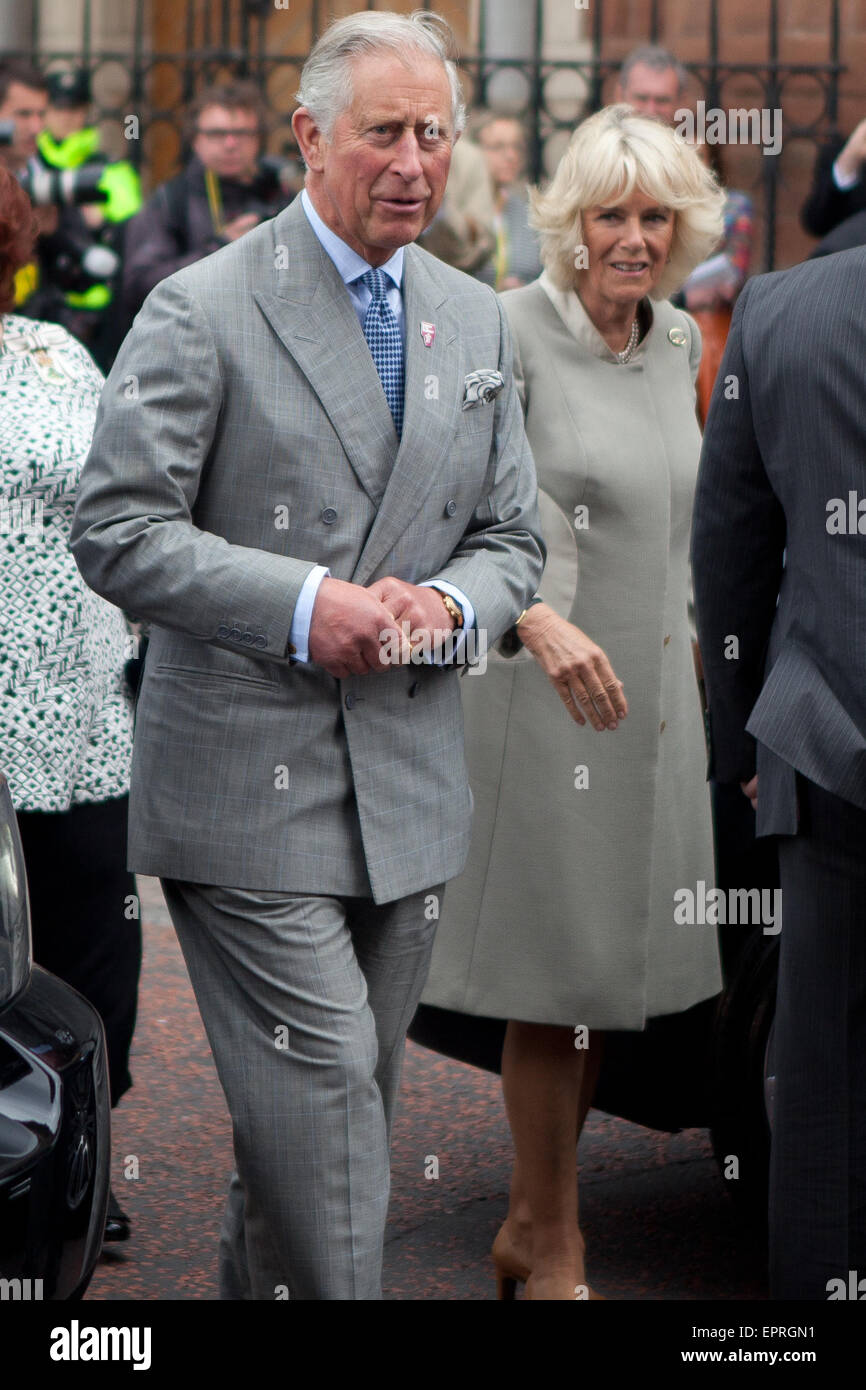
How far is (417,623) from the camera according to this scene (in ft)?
9.46

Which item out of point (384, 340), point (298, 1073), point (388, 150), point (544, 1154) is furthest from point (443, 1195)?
point (388, 150)

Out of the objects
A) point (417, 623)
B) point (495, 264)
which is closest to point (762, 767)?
point (417, 623)

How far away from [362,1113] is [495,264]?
6.80 meters

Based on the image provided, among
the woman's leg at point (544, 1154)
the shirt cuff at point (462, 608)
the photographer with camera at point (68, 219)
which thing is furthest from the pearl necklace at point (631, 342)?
the photographer with camera at point (68, 219)

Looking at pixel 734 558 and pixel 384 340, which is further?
pixel 734 558

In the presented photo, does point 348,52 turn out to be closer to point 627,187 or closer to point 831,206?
point 627,187

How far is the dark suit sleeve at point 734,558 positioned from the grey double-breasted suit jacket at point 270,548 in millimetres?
370

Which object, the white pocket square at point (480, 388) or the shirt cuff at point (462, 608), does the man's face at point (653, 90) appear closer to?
the white pocket square at point (480, 388)

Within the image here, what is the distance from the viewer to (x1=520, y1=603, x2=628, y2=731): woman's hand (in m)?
3.39

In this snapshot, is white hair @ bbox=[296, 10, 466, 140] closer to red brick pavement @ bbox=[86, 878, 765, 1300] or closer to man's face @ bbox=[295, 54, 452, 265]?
man's face @ bbox=[295, 54, 452, 265]

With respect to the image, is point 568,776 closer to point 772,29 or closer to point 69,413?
point 69,413

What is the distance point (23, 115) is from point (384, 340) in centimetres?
592

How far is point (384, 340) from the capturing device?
3064mm
